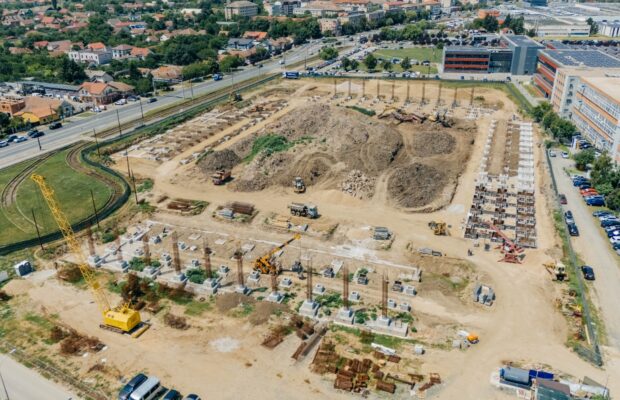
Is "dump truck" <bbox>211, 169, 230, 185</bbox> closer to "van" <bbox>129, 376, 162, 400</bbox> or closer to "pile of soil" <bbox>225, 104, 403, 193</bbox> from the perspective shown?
"pile of soil" <bbox>225, 104, 403, 193</bbox>

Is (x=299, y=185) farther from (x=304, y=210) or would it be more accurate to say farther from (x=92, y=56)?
(x=92, y=56)

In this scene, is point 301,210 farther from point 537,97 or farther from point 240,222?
point 537,97

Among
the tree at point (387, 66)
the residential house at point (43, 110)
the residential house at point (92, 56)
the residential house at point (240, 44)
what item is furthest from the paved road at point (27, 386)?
the residential house at point (240, 44)

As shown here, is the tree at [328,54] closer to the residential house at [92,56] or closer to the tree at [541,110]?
the residential house at [92,56]

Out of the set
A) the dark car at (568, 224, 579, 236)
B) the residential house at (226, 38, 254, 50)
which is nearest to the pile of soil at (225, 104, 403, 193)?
the dark car at (568, 224, 579, 236)

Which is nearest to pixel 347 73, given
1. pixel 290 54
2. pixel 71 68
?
pixel 290 54

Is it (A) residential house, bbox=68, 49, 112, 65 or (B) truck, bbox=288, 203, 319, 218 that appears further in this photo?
(A) residential house, bbox=68, 49, 112, 65

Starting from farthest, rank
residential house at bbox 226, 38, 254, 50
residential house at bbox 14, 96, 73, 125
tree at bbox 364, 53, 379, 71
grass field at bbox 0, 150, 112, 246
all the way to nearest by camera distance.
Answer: residential house at bbox 226, 38, 254, 50, tree at bbox 364, 53, 379, 71, residential house at bbox 14, 96, 73, 125, grass field at bbox 0, 150, 112, 246
